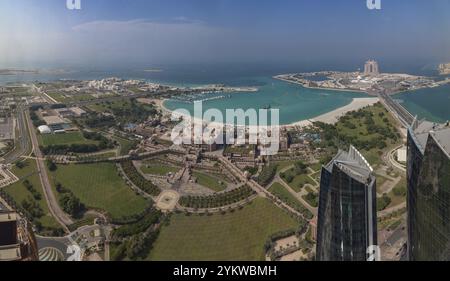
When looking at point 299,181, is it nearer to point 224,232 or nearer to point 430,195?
point 224,232

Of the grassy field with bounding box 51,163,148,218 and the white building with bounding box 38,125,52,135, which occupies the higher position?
the white building with bounding box 38,125,52,135

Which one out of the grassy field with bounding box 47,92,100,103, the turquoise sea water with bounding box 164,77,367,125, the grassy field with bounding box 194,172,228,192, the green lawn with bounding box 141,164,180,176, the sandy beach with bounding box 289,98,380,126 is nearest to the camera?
the grassy field with bounding box 194,172,228,192

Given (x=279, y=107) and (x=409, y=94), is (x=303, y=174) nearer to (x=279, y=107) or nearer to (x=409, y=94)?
(x=279, y=107)

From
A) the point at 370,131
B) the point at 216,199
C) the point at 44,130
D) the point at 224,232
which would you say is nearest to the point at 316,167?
the point at 216,199

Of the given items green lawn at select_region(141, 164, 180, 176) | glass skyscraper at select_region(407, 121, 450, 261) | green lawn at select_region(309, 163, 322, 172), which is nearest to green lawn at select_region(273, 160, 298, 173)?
green lawn at select_region(309, 163, 322, 172)

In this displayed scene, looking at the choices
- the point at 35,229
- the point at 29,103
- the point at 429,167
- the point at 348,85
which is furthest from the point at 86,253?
the point at 348,85

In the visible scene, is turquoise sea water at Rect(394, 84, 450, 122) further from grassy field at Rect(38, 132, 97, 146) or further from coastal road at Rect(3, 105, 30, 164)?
coastal road at Rect(3, 105, 30, 164)
